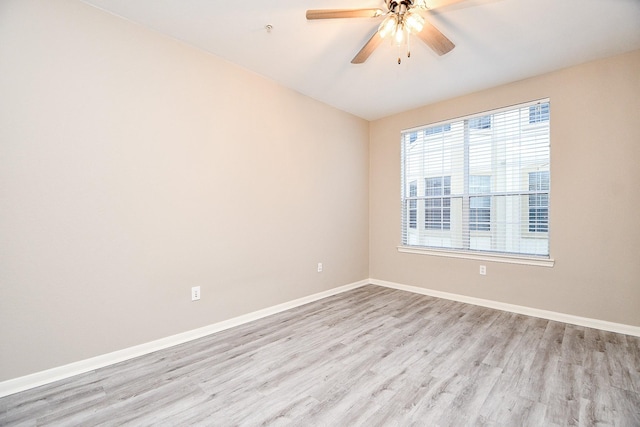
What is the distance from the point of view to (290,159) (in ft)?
11.2

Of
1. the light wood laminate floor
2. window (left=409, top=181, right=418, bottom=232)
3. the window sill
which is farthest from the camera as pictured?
window (left=409, top=181, right=418, bottom=232)

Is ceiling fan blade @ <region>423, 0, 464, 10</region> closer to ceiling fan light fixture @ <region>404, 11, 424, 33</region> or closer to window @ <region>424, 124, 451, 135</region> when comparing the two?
ceiling fan light fixture @ <region>404, 11, 424, 33</region>

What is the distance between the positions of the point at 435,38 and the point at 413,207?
251 cm

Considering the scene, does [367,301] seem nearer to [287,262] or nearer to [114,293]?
[287,262]

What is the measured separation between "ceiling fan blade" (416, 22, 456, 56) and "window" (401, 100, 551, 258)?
1717 millimetres

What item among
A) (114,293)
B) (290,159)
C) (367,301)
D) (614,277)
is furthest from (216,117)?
(614,277)

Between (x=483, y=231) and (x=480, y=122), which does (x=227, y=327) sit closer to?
(x=483, y=231)

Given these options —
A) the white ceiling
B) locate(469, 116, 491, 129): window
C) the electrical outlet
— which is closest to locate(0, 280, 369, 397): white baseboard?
the electrical outlet

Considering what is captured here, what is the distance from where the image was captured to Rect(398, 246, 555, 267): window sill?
309 centimetres

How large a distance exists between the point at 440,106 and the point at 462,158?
79 cm

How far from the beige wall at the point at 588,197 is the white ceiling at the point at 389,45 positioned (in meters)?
0.21

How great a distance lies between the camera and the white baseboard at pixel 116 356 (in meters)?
1.80

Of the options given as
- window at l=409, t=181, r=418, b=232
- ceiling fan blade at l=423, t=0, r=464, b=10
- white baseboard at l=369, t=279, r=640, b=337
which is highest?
ceiling fan blade at l=423, t=0, r=464, b=10

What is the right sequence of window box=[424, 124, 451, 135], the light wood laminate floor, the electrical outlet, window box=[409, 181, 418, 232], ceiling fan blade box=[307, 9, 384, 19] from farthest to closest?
window box=[409, 181, 418, 232] < window box=[424, 124, 451, 135] < the electrical outlet < ceiling fan blade box=[307, 9, 384, 19] < the light wood laminate floor
